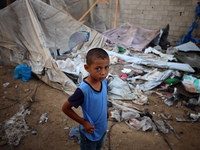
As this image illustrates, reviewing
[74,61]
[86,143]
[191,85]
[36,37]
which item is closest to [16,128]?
[86,143]

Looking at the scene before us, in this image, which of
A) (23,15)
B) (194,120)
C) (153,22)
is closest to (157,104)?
(194,120)

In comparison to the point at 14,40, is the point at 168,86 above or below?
below

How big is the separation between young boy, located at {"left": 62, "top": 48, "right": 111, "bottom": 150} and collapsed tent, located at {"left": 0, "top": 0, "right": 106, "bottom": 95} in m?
1.78

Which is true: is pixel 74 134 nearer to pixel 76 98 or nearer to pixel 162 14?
pixel 76 98

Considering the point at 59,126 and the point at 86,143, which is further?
the point at 59,126

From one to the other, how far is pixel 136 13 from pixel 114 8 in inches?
67.4

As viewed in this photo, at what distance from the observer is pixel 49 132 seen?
76.5 inches

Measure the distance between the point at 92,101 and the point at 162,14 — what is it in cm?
820

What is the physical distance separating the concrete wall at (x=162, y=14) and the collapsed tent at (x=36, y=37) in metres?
5.00

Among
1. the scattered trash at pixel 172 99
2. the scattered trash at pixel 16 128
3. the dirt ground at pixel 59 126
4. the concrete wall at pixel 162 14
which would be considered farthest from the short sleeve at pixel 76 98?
the concrete wall at pixel 162 14

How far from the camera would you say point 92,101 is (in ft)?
3.05

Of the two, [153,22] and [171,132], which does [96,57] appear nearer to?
[171,132]

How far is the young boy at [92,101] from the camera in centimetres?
86

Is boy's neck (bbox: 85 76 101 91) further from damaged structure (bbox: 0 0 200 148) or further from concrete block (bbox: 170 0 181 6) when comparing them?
concrete block (bbox: 170 0 181 6)
